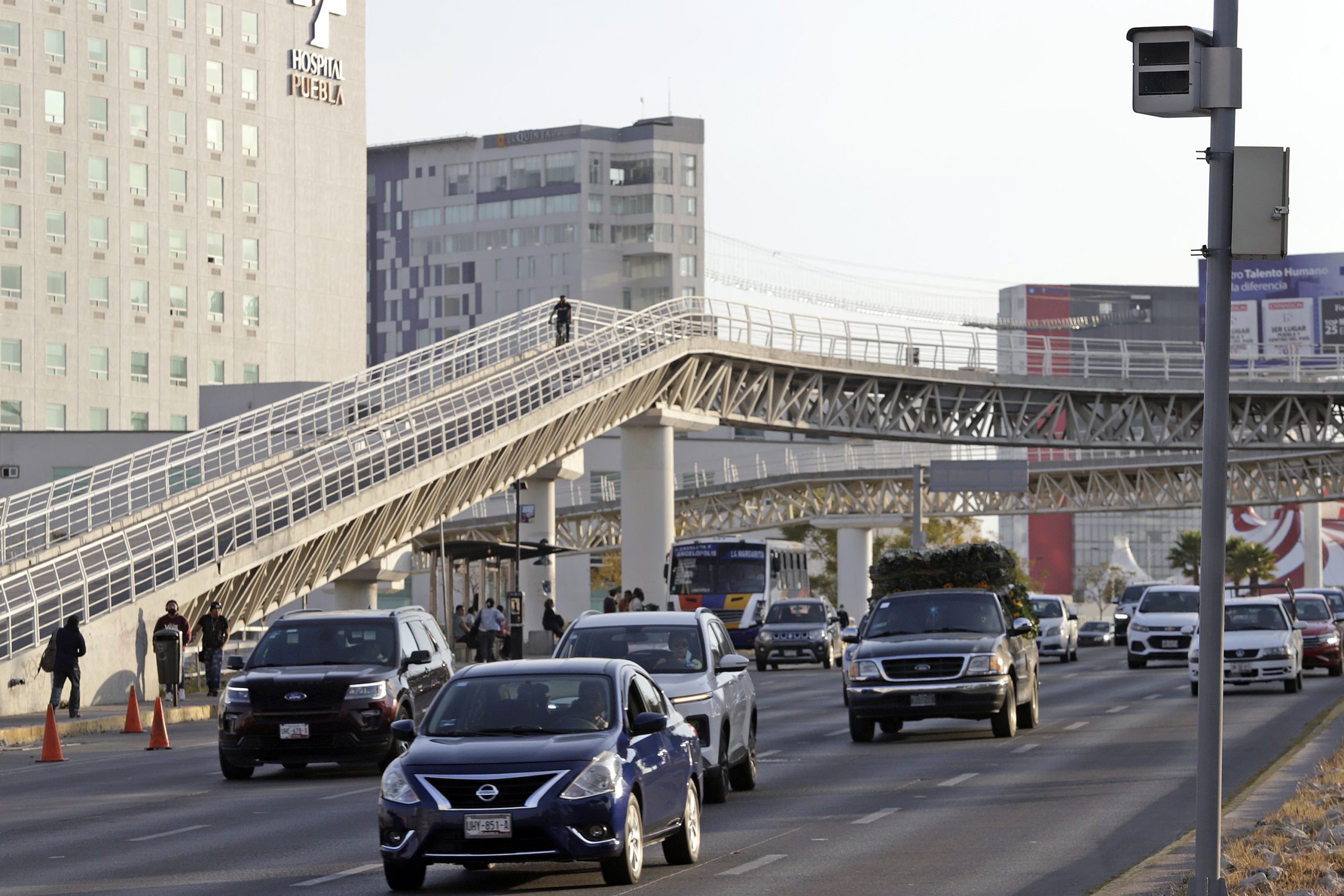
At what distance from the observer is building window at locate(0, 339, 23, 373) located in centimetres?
9194

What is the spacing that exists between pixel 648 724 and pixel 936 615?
12.6m

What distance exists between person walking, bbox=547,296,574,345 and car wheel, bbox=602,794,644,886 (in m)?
41.9

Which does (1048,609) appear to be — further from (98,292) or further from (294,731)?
(98,292)

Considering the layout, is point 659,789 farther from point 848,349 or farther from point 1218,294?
point 848,349

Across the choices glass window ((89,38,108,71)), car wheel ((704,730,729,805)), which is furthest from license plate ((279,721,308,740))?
glass window ((89,38,108,71))

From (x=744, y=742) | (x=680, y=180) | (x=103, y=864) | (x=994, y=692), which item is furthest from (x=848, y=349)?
(x=680, y=180)

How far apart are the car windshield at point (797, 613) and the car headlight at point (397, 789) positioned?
1530 inches

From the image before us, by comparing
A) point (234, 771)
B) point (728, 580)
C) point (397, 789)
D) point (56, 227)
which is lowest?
point (728, 580)

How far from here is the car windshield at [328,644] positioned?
864 inches

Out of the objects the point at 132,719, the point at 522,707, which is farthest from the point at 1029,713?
the point at 522,707

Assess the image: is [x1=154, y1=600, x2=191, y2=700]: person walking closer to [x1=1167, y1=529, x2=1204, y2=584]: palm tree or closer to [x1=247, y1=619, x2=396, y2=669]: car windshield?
[x1=247, y1=619, x2=396, y2=669]: car windshield

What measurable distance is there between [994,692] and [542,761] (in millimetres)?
12891

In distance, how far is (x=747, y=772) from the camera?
19.5 metres

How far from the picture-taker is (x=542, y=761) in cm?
1246
